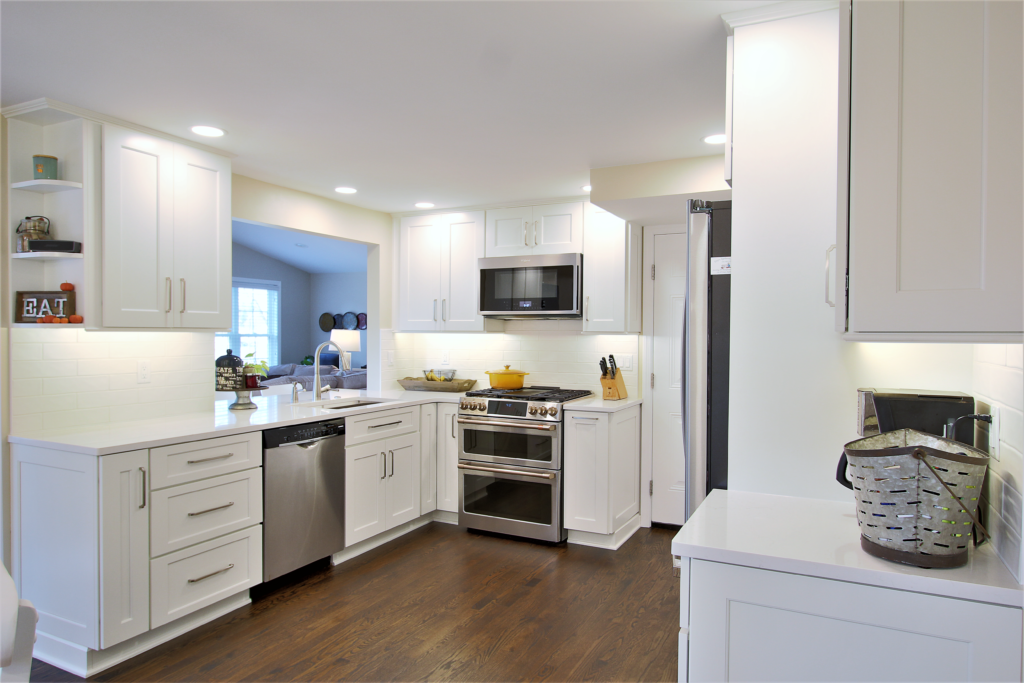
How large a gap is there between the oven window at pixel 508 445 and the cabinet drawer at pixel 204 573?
1489mm

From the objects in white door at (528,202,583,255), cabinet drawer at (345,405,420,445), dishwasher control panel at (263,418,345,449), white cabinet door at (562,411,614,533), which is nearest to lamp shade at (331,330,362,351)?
cabinet drawer at (345,405,420,445)

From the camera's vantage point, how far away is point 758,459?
5.78ft

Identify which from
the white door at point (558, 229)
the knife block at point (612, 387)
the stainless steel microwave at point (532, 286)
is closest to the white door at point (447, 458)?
the stainless steel microwave at point (532, 286)

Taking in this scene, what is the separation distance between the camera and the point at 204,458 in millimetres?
2725

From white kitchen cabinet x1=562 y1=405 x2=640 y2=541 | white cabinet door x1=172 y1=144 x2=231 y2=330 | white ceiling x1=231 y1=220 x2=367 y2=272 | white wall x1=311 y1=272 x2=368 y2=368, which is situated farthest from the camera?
white wall x1=311 y1=272 x2=368 y2=368

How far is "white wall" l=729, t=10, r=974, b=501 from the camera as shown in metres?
1.68

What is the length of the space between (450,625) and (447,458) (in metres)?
1.59

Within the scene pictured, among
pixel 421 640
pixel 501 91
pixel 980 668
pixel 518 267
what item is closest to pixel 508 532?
pixel 421 640

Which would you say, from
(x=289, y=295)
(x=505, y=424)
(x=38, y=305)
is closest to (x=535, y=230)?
(x=505, y=424)

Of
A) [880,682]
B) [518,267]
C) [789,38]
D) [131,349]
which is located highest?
[789,38]

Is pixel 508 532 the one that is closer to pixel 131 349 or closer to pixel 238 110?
pixel 131 349

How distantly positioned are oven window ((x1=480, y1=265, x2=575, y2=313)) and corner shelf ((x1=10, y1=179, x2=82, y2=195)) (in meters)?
2.50

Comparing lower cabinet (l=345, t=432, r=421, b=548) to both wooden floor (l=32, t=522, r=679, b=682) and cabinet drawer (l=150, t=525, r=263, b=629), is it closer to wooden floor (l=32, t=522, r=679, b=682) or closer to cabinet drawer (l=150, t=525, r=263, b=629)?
wooden floor (l=32, t=522, r=679, b=682)

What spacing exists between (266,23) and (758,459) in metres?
1.98
